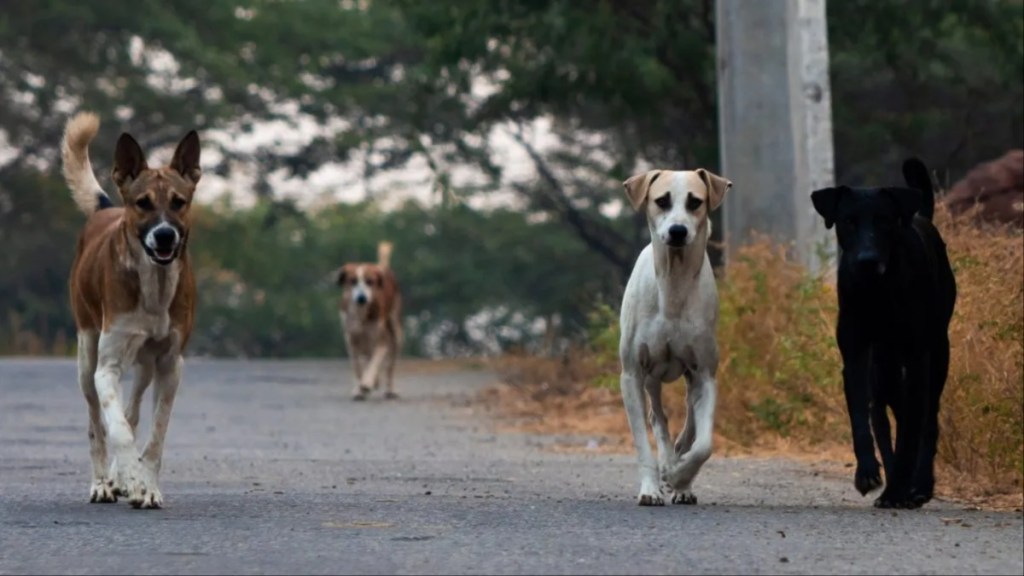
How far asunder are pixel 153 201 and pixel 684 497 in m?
2.73

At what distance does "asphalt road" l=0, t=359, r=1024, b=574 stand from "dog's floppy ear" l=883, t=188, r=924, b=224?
1293 mm

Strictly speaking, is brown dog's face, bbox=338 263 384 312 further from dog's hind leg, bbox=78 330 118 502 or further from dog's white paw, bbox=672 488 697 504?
dog's white paw, bbox=672 488 697 504

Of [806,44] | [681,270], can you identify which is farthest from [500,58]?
[681,270]

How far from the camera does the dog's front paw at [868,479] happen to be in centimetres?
932

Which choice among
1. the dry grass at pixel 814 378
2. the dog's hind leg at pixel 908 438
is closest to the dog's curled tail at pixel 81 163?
the dry grass at pixel 814 378

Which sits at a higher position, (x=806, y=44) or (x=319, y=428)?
(x=806, y=44)

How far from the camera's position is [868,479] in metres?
9.32

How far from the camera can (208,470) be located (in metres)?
12.5

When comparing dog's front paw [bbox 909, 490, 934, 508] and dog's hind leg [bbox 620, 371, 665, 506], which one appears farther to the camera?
dog's hind leg [bbox 620, 371, 665, 506]

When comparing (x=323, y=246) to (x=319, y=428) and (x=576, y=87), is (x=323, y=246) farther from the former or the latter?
(x=319, y=428)

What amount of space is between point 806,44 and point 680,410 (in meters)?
3.97

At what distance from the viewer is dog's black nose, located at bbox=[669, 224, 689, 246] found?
392 inches

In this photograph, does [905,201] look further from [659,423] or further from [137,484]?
[137,484]

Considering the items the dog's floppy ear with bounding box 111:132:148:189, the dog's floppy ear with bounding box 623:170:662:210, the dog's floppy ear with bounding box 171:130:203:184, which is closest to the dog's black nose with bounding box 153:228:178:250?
the dog's floppy ear with bounding box 111:132:148:189
